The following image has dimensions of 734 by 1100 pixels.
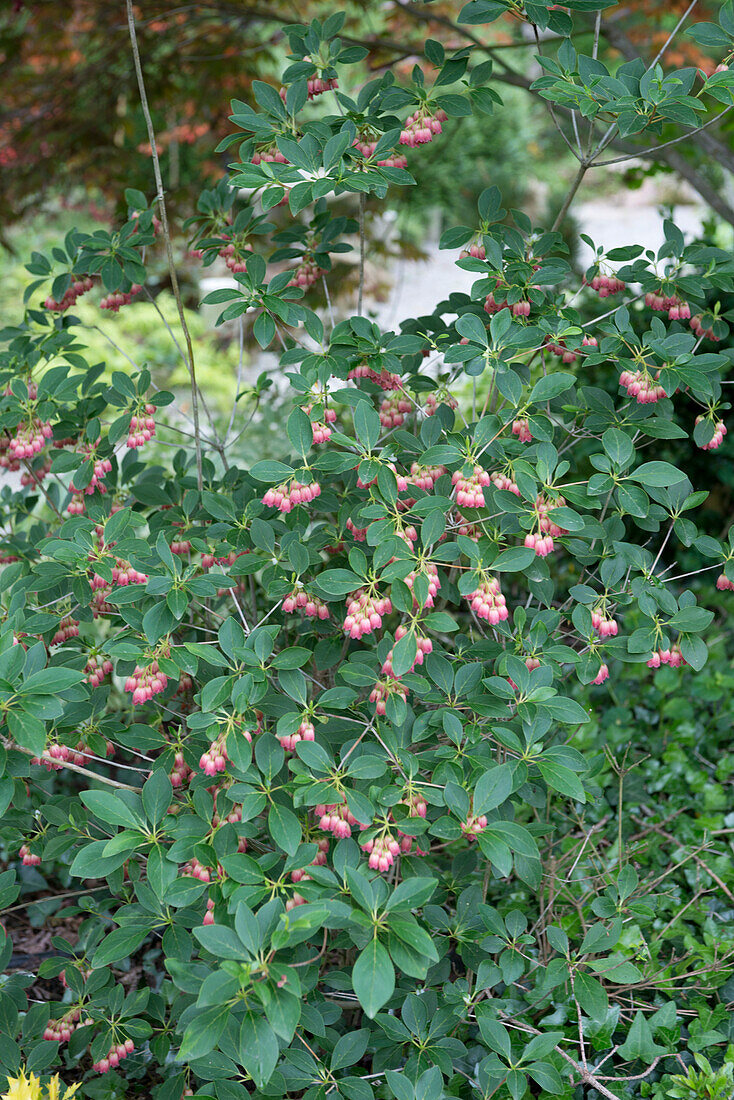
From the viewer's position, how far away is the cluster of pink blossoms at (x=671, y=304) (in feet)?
5.49

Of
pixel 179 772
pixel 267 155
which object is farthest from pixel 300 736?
pixel 267 155

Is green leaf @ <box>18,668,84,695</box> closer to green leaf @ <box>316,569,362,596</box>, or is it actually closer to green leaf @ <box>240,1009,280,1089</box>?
green leaf @ <box>316,569,362,596</box>

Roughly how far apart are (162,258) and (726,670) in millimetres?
6249

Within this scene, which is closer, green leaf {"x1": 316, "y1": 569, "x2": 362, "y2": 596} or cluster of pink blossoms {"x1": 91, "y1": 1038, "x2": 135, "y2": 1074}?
green leaf {"x1": 316, "y1": 569, "x2": 362, "y2": 596}

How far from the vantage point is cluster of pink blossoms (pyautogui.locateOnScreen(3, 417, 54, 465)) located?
172 cm

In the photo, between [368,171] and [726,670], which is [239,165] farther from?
[726,670]

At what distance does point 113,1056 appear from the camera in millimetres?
1475

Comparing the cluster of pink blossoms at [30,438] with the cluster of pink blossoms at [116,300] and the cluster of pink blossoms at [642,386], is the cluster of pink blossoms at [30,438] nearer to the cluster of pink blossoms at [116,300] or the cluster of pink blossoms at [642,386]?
the cluster of pink blossoms at [116,300]

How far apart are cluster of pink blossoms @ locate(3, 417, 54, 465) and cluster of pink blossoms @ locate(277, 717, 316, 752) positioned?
829mm

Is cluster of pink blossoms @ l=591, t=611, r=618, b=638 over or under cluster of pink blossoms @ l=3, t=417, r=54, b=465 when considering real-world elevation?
under

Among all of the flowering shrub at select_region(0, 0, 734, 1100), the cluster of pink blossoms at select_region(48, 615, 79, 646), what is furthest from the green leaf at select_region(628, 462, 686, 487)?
the cluster of pink blossoms at select_region(48, 615, 79, 646)

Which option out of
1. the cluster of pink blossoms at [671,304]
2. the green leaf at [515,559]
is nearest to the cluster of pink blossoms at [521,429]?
the green leaf at [515,559]

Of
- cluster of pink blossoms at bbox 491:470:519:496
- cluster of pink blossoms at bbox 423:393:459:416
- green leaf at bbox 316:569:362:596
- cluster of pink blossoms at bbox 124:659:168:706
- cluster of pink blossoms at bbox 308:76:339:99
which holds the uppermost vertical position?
cluster of pink blossoms at bbox 308:76:339:99

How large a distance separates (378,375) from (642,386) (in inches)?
18.4
